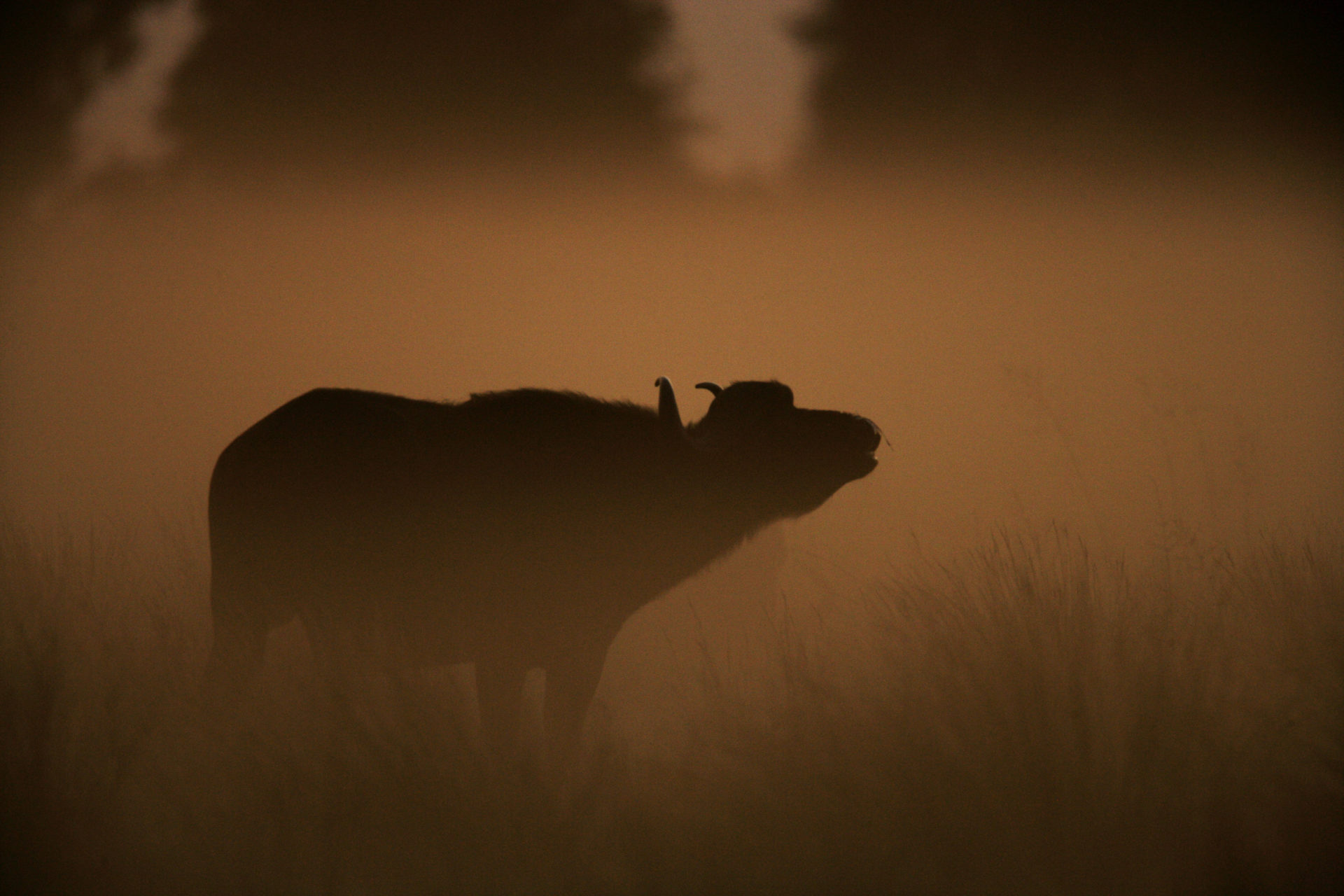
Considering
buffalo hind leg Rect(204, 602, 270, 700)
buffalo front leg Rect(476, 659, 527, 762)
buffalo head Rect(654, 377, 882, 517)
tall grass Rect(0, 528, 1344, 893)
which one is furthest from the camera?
buffalo hind leg Rect(204, 602, 270, 700)

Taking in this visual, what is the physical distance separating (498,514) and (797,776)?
4.45 ft

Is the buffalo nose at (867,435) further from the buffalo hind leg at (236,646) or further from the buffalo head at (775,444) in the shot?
the buffalo hind leg at (236,646)

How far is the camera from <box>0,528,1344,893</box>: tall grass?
7.76ft

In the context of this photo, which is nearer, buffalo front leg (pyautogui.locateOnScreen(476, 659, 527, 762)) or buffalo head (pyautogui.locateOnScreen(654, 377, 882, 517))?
buffalo front leg (pyautogui.locateOnScreen(476, 659, 527, 762))

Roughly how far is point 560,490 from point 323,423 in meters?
0.91

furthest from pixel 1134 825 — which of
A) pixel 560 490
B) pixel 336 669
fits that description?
pixel 336 669

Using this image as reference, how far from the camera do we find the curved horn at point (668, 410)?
10.1 feet

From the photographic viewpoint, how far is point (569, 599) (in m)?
3.14

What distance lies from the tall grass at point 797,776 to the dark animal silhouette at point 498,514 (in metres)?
0.26

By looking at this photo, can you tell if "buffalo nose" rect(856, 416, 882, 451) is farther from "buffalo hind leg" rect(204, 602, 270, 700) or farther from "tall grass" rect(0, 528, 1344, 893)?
"buffalo hind leg" rect(204, 602, 270, 700)

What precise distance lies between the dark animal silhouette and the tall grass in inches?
10.1

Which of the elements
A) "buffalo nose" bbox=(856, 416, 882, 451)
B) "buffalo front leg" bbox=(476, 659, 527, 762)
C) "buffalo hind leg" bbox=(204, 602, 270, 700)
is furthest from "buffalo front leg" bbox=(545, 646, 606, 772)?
"buffalo nose" bbox=(856, 416, 882, 451)

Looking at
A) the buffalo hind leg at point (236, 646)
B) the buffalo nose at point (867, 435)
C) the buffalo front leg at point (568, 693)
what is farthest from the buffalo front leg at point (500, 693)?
the buffalo nose at point (867, 435)

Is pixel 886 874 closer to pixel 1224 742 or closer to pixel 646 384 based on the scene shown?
pixel 1224 742
